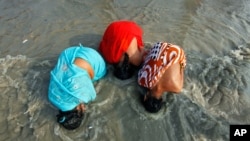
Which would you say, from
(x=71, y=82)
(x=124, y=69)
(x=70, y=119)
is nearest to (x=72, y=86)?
(x=71, y=82)

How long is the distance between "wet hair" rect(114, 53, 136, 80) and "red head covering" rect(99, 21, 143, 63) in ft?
0.19

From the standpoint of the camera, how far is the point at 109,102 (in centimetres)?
298

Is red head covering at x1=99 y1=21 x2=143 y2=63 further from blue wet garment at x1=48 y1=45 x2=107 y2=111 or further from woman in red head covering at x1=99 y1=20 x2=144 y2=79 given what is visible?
blue wet garment at x1=48 y1=45 x2=107 y2=111

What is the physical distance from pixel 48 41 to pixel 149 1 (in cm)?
160

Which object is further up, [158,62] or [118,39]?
[118,39]

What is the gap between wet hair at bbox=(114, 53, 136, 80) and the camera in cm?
302

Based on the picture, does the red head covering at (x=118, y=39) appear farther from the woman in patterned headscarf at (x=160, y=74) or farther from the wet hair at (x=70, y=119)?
the wet hair at (x=70, y=119)

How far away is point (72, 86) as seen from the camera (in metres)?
2.67

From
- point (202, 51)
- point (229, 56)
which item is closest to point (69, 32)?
point (202, 51)

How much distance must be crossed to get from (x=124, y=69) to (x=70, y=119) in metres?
0.73

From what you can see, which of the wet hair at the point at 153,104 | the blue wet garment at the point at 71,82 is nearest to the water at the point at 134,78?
the wet hair at the point at 153,104

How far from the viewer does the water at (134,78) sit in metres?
2.75

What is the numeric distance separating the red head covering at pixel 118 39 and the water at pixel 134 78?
0.27 m

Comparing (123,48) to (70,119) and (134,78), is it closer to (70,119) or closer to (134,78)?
(134,78)
